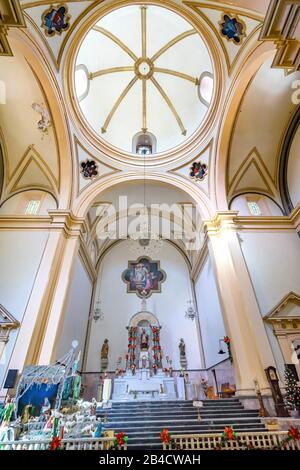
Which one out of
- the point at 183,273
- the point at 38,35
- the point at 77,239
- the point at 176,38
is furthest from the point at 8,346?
the point at 176,38

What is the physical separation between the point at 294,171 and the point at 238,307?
612cm

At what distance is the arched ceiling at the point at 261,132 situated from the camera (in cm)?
852

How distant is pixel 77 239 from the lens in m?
9.68

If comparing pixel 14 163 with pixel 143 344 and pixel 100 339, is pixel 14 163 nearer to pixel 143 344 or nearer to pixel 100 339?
pixel 100 339

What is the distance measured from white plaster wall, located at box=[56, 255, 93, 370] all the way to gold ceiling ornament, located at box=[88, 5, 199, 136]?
7034 mm

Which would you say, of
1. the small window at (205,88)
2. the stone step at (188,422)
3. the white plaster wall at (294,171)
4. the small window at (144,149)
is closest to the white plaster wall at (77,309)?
the stone step at (188,422)

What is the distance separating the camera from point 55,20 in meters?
7.43

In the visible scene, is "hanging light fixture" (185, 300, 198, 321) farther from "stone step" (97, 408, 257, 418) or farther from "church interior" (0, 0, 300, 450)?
"stone step" (97, 408, 257, 418)

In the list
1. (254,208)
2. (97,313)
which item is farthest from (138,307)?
(254,208)

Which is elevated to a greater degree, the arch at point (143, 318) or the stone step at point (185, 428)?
the arch at point (143, 318)

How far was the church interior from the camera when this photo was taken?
6.25m

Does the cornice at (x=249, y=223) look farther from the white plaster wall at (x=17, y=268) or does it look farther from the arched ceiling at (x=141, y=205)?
the white plaster wall at (x=17, y=268)

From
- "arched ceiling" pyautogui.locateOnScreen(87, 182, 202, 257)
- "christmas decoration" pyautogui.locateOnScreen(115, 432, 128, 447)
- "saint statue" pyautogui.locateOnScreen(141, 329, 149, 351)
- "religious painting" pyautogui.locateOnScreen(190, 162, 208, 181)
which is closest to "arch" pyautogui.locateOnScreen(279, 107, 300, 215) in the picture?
"religious painting" pyautogui.locateOnScreen(190, 162, 208, 181)

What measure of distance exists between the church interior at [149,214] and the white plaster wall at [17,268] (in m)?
0.05
